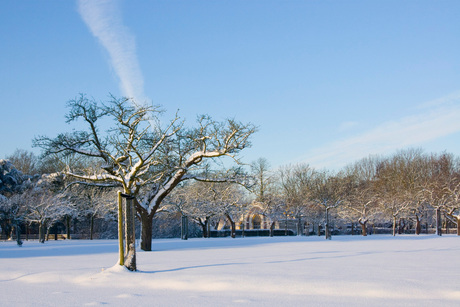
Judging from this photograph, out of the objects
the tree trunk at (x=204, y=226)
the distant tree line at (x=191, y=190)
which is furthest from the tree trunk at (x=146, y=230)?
the tree trunk at (x=204, y=226)

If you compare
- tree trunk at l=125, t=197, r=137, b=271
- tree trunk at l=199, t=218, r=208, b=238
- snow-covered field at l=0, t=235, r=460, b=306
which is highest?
tree trunk at l=125, t=197, r=137, b=271

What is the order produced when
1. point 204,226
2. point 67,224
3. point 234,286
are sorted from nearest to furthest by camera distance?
point 234,286 < point 67,224 < point 204,226

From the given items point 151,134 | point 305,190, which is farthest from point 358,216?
point 151,134

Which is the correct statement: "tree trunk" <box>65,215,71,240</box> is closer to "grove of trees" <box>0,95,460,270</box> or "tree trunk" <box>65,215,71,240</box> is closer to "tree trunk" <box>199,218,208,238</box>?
"grove of trees" <box>0,95,460,270</box>

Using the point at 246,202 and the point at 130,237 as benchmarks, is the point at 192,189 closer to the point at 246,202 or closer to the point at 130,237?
the point at 246,202

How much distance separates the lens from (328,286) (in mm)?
9898

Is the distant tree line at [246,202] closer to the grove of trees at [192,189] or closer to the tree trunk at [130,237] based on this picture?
the grove of trees at [192,189]

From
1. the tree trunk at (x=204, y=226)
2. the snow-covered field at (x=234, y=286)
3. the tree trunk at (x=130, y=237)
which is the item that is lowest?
the tree trunk at (x=204, y=226)

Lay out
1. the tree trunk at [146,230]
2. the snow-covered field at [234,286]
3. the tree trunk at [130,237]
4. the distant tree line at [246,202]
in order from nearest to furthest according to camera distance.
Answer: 1. the snow-covered field at [234,286]
2. the tree trunk at [130,237]
3. the tree trunk at [146,230]
4. the distant tree line at [246,202]

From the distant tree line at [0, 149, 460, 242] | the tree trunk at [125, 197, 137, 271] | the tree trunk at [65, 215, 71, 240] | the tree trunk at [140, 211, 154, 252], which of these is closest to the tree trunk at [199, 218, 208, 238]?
the distant tree line at [0, 149, 460, 242]

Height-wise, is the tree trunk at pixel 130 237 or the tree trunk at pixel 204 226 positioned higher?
the tree trunk at pixel 130 237

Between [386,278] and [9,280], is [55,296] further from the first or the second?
[386,278]

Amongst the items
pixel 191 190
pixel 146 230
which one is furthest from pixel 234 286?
pixel 191 190

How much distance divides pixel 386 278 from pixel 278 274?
289cm
